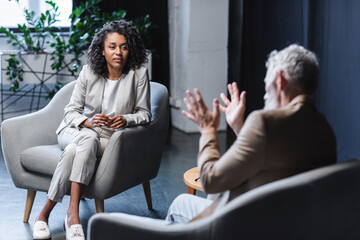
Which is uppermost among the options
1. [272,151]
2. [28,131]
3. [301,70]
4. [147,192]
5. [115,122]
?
[301,70]

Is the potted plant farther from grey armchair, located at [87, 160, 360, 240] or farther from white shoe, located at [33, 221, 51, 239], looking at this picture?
grey armchair, located at [87, 160, 360, 240]

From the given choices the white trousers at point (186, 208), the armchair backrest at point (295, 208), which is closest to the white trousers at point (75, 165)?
the white trousers at point (186, 208)

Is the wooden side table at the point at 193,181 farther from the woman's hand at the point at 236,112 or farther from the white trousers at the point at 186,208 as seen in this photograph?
the woman's hand at the point at 236,112

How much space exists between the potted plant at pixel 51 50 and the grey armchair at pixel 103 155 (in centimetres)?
206

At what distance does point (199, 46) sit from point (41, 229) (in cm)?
339

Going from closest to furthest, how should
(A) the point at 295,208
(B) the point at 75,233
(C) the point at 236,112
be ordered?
1. (A) the point at 295,208
2. (C) the point at 236,112
3. (B) the point at 75,233

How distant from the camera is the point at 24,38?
6098mm

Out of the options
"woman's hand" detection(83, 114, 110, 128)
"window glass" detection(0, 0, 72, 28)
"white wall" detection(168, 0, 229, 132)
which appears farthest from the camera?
"window glass" detection(0, 0, 72, 28)

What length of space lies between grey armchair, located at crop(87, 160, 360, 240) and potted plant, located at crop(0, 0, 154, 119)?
13.7ft

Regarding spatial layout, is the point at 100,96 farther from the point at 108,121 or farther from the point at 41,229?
the point at 41,229

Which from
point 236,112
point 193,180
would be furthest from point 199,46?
point 236,112

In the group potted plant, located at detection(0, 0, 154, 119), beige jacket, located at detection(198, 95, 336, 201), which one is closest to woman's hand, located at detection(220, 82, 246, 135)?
beige jacket, located at detection(198, 95, 336, 201)

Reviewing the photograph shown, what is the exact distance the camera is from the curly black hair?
12.4 feet

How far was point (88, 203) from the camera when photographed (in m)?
4.14
